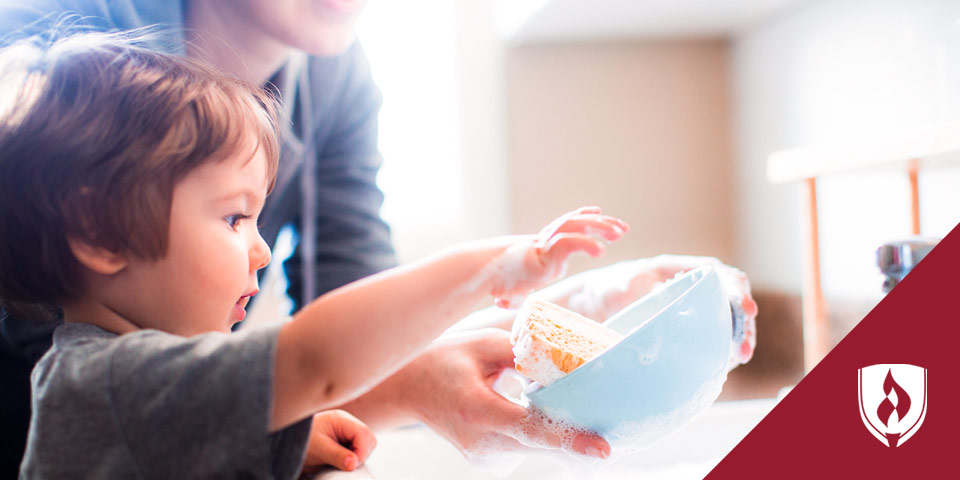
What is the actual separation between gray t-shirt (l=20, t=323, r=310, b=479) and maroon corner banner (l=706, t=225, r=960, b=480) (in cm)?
25

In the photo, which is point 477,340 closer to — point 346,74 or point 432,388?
point 432,388

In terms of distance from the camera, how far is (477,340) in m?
0.41

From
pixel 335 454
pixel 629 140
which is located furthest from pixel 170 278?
pixel 629 140

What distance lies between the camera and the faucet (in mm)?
406


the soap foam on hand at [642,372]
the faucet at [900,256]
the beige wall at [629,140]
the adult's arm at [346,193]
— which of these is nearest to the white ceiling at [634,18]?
the beige wall at [629,140]

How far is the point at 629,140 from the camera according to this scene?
87 centimetres

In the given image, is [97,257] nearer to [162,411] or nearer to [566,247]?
[162,411]

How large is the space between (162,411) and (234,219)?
0.30 feet

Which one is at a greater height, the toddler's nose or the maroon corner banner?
the toddler's nose

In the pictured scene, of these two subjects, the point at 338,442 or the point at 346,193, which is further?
the point at 346,193

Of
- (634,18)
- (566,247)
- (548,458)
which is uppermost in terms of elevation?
(634,18)

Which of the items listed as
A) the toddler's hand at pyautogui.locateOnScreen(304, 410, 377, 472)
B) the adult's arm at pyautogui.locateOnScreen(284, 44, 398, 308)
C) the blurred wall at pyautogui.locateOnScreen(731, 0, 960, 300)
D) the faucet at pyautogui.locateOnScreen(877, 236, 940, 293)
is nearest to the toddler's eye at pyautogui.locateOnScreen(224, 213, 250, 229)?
the toddler's hand at pyautogui.locateOnScreen(304, 410, 377, 472)

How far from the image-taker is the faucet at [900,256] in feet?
1.33

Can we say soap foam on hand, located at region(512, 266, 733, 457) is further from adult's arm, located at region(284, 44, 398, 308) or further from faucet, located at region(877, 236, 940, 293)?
adult's arm, located at region(284, 44, 398, 308)
